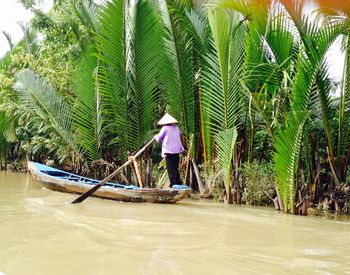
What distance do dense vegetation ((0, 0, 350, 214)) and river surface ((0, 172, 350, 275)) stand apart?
2.60 ft

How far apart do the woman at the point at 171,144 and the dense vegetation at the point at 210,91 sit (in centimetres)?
62

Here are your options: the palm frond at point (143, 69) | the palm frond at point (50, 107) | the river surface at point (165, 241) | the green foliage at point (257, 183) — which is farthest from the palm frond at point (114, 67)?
the green foliage at point (257, 183)

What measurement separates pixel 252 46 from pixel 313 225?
2891mm

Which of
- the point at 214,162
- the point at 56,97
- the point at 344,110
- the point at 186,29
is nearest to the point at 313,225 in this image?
the point at 344,110

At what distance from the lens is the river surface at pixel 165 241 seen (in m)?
3.03

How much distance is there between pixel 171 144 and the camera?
695 cm

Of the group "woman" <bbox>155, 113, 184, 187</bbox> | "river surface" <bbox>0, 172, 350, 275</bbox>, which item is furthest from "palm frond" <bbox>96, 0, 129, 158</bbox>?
"river surface" <bbox>0, 172, 350, 275</bbox>

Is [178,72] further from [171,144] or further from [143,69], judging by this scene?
[171,144]

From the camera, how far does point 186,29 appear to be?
7.64m

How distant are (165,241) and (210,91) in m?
3.72

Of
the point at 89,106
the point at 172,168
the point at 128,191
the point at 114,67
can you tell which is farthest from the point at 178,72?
the point at 128,191

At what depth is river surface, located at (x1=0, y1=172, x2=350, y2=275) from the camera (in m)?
3.03

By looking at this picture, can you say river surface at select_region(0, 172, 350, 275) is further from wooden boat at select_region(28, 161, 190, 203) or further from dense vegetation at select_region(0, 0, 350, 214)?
dense vegetation at select_region(0, 0, 350, 214)

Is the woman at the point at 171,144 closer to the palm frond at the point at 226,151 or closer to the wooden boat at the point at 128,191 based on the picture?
the wooden boat at the point at 128,191
